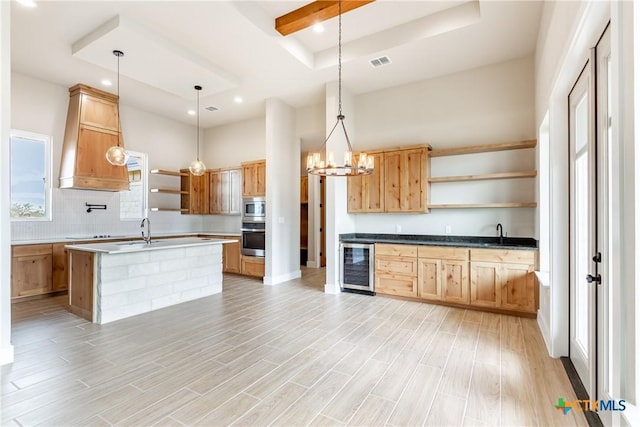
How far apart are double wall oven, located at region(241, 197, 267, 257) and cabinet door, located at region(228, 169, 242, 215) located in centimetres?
56

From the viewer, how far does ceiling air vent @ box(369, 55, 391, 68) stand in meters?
4.38

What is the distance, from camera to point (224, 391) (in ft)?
7.48

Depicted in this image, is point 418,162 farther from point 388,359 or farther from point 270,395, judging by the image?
point 270,395

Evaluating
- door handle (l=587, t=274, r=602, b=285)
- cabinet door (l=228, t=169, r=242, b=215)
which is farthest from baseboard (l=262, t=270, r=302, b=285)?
door handle (l=587, t=274, r=602, b=285)

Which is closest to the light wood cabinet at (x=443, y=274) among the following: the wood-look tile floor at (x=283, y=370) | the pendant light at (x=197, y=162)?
the wood-look tile floor at (x=283, y=370)

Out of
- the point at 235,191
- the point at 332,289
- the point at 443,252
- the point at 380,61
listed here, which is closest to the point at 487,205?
the point at 443,252

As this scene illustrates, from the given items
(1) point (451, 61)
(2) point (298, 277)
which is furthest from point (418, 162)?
(2) point (298, 277)

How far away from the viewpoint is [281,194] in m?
6.17

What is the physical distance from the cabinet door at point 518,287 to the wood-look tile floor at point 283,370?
0.22 m

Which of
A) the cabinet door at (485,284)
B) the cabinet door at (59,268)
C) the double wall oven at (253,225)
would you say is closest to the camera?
the cabinet door at (485,284)

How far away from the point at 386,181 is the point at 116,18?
4108mm

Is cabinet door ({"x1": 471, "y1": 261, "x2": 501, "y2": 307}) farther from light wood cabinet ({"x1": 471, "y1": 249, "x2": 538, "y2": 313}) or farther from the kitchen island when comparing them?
the kitchen island

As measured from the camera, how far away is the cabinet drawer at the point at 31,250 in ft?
15.1

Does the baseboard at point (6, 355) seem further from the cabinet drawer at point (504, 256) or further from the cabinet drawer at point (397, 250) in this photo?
the cabinet drawer at point (504, 256)
